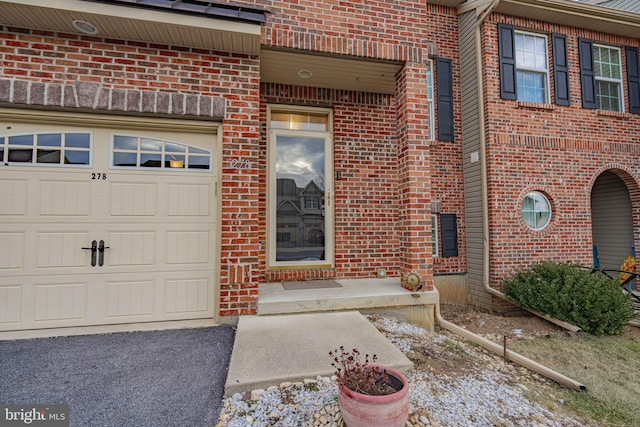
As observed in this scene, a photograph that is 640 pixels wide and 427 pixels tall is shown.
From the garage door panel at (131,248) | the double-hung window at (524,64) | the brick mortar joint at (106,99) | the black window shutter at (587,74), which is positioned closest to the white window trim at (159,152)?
the brick mortar joint at (106,99)

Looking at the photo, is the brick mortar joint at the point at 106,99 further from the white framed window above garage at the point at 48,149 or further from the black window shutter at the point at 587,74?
the black window shutter at the point at 587,74

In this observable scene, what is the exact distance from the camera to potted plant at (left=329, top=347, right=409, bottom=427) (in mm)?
1658

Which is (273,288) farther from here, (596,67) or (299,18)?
(596,67)

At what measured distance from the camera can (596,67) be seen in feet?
21.2

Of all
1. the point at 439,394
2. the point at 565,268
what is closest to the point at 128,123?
the point at 439,394

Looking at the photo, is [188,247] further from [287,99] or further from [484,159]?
[484,159]

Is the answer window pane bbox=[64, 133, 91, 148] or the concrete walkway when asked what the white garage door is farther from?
the concrete walkway

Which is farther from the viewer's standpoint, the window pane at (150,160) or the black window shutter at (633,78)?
the black window shutter at (633,78)

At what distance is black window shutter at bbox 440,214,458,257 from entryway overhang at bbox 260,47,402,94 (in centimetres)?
280

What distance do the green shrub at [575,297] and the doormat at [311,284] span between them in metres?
3.32

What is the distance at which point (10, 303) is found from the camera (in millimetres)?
3115

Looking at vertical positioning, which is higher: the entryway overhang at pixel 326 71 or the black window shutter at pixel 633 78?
the black window shutter at pixel 633 78

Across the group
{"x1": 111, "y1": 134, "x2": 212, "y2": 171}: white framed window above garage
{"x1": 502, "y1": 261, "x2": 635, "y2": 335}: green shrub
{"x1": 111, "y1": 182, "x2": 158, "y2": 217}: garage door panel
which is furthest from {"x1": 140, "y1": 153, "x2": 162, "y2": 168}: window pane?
{"x1": 502, "y1": 261, "x2": 635, "y2": 335}: green shrub

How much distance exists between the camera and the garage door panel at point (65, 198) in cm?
324
